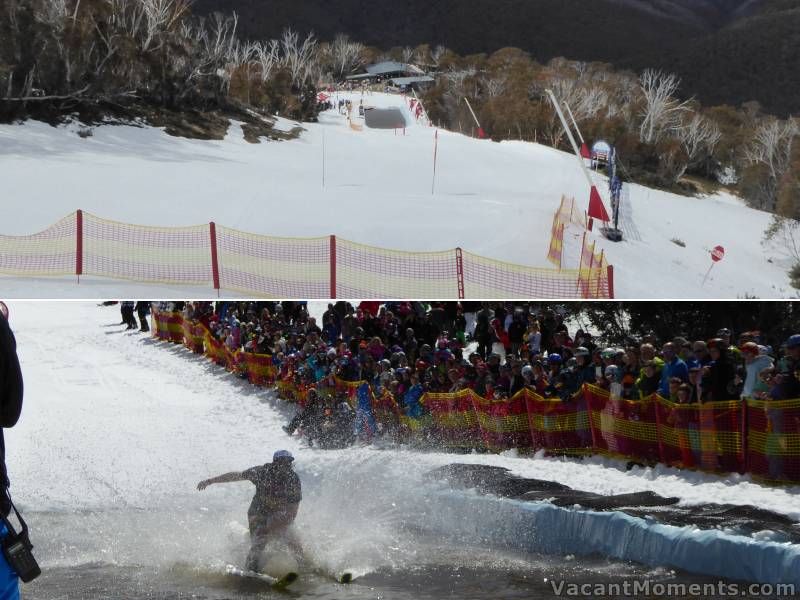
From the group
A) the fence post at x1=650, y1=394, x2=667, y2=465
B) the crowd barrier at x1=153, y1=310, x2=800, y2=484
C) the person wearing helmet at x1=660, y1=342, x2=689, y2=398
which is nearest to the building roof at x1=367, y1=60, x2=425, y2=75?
the crowd barrier at x1=153, y1=310, x2=800, y2=484

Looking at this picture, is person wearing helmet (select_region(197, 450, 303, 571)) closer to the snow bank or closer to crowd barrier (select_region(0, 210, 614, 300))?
the snow bank

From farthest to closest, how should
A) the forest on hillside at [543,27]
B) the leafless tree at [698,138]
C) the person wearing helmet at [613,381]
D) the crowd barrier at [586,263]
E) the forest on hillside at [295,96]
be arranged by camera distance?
the forest on hillside at [543,27] → the leafless tree at [698,138] → the forest on hillside at [295,96] → the crowd barrier at [586,263] → the person wearing helmet at [613,381]

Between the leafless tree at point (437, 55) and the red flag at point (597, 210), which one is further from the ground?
the leafless tree at point (437, 55)

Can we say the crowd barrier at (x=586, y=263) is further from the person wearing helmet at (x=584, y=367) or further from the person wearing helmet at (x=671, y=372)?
the person wearing helmet at (x=671, y=372)

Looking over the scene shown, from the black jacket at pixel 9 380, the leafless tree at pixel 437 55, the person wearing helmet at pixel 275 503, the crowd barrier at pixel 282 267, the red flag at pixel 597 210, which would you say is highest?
the leafless tree at pixel 437 55

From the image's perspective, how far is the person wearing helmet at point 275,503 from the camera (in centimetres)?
712

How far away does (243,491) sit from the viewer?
1063 cm

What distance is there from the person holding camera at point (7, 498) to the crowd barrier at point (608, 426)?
19.7 feet

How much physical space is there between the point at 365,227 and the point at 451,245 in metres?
1.99

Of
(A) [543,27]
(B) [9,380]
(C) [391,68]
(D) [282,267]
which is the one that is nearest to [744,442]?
(B) [9,380]

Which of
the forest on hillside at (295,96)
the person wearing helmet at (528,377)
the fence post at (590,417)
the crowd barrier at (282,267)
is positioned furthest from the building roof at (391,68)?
the fence post at (590,417)

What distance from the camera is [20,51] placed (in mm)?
30734

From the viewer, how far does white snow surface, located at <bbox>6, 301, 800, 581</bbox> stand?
723 cm

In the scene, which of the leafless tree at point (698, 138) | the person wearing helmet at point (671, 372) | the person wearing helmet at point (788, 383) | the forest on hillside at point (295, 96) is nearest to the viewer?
the person wearing helmet at point (788, 383)
